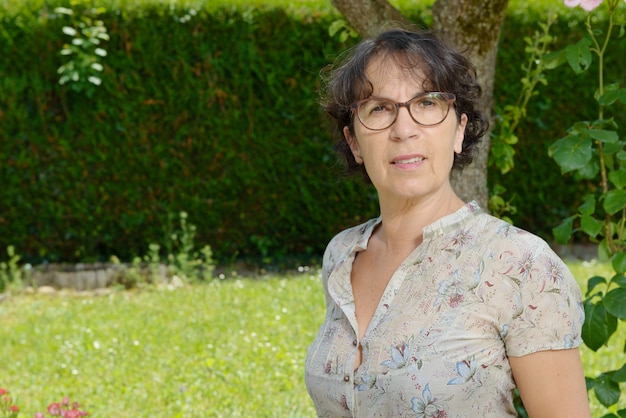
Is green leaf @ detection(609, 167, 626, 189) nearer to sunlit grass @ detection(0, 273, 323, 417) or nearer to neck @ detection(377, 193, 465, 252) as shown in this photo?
neck @ detection(377, 193, 465, 252)

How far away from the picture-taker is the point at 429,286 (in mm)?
1976

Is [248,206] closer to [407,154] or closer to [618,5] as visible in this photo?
[618,5]

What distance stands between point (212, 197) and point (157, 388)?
304 centimetres

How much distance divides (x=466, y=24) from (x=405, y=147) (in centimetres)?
139

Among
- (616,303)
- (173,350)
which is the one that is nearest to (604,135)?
(616,303)

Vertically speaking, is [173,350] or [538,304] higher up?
[538,304]

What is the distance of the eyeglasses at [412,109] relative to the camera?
1.99 metres

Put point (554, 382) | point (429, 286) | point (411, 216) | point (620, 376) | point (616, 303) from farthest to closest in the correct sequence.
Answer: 1. point (620, 376)
2. point (616, 303)
3. point (411, 216)
4. point (429, 286)
5. point (554, 382)

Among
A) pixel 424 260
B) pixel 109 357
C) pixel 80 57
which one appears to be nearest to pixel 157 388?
pixel 109 357

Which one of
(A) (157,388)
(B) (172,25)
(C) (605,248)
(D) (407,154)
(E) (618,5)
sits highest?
(B) (172,25)

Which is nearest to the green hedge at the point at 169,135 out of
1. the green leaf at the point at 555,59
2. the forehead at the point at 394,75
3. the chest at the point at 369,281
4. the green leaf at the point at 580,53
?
the green leaf at the point at 555,59

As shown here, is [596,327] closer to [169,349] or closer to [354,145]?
[354,145]

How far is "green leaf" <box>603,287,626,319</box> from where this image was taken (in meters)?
2.57

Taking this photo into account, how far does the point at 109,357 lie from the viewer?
5062mm
